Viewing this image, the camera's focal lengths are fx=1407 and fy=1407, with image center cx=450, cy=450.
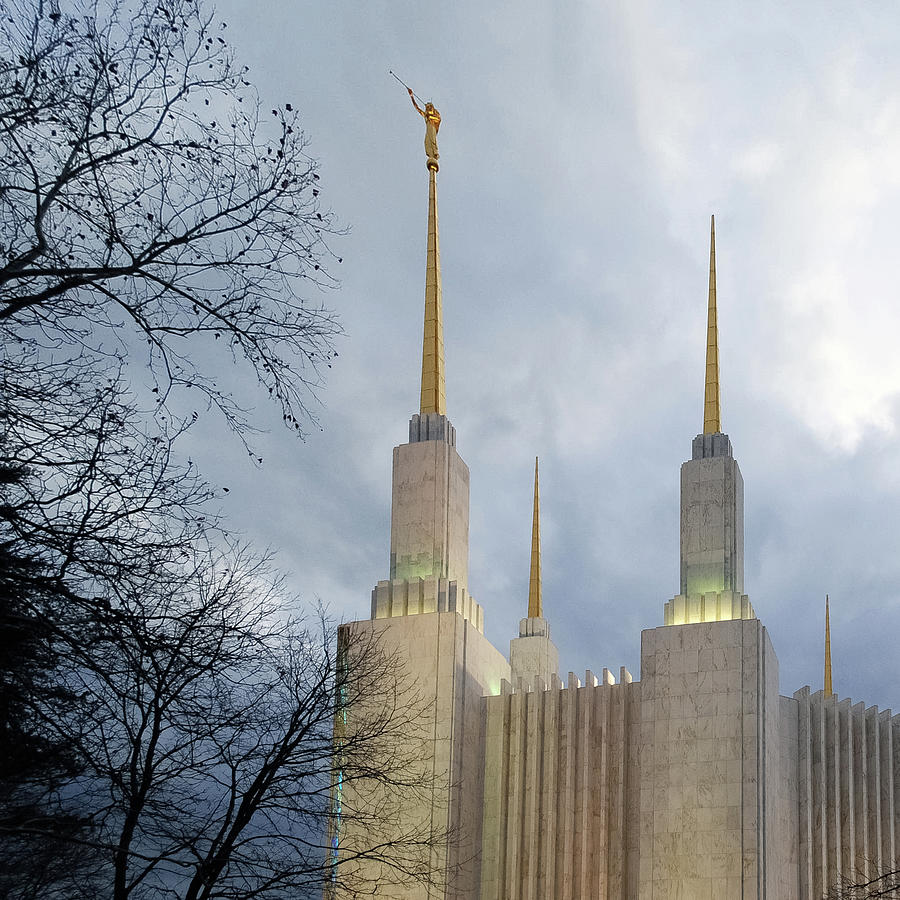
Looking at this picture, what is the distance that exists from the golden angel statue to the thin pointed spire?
0.19 m

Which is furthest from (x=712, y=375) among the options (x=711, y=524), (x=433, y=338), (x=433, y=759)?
(x=433, y=759)

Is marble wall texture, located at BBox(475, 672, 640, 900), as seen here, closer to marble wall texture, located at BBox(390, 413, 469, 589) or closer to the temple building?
→ the temple building

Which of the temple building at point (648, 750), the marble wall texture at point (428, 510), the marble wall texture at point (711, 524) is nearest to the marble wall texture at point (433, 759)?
the temple building at point (648, 750)

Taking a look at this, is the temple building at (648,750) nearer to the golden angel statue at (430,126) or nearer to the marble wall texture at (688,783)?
the marble wall texture at (688,783)

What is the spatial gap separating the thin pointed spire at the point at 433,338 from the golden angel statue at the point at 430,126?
19 cm

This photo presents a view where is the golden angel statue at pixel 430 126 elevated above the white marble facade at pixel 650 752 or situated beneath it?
elevated above

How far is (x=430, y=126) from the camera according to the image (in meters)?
30.5

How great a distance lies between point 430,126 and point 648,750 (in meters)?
14.2

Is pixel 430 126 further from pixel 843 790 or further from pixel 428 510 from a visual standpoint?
pixel 843 790

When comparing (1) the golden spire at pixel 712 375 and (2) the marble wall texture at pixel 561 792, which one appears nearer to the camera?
(2) the marble wall texture at pixel 561 792

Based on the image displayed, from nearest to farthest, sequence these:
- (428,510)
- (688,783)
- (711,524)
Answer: (688,783) < (711,524) < (428,510)

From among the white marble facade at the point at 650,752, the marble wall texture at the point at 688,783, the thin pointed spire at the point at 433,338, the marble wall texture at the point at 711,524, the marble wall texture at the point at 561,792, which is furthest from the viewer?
the thin pointed spire at the point at 433,338

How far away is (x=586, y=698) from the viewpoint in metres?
26.2

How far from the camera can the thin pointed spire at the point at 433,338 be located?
28594mm
